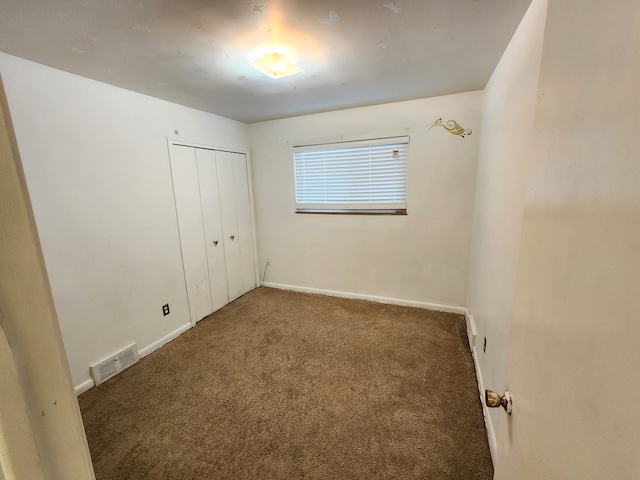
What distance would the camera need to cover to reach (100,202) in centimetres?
208

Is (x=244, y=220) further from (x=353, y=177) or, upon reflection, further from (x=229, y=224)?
(x=353, y=177)

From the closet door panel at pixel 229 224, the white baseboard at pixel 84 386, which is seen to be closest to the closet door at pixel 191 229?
the closet door panel at pixel 229 224

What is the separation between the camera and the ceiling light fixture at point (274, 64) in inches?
66.7

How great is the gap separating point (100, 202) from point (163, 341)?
1.40m

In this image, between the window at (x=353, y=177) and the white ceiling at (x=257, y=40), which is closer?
the white ceiling at (x=257, y=40)

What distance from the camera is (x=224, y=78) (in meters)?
2.08

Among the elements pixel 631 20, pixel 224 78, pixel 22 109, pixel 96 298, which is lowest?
pixel 96 298

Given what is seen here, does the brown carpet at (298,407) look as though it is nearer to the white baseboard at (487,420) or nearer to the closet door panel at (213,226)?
the white baseboard at (487,420)

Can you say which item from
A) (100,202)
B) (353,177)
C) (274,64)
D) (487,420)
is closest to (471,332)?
(487,420)

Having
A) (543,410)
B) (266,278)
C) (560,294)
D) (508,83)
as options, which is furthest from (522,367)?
(266,278)

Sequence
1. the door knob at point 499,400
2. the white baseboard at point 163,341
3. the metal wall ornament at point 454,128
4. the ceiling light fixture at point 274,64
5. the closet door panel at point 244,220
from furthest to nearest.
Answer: the closet door panel at point 244,220 → the metal wall ornament at point 454,128 → the white baseboard at point 163,341 → the ceiling light fixture at point 274,64 → the door knob at point 499,400

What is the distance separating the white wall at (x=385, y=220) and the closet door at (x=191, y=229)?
3.25ft

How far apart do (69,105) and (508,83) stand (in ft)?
9.57

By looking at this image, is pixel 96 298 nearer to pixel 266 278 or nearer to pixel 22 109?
pixel 22 109
